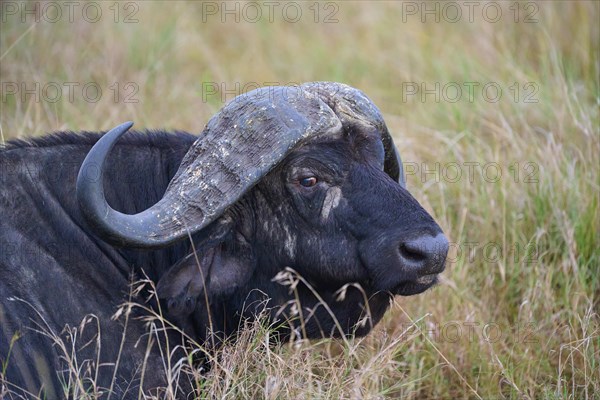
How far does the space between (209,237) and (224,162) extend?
1.27 feet

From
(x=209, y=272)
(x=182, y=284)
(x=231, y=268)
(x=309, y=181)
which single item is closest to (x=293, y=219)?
(x=309, y=181)

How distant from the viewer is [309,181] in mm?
4500

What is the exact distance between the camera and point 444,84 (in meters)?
8.73

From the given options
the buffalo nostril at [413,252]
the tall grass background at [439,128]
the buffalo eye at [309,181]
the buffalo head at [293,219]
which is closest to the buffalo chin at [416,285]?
the buffalo head at [293,219]

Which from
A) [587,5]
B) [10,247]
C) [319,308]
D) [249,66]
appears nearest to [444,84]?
[587,5]

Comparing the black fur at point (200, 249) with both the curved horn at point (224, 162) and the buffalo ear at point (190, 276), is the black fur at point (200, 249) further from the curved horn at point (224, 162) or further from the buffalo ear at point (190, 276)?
the curved horn at point (224, 162)

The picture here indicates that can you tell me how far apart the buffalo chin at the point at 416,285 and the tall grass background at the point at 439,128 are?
25cm

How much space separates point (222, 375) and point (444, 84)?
502 cm

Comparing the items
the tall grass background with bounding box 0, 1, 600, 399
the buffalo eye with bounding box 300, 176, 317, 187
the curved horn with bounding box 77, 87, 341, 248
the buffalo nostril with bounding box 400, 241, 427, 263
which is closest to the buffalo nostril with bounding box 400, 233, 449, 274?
the buffalo nostril with bounding box 400, 241, 427, 263

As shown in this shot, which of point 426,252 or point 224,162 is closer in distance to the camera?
point 426,252

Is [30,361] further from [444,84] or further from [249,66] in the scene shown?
[249,66]

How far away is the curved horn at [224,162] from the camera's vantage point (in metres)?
4.21

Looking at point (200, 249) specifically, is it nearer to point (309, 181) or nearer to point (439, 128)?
point (309, 181)

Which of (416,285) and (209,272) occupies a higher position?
(209,272)
